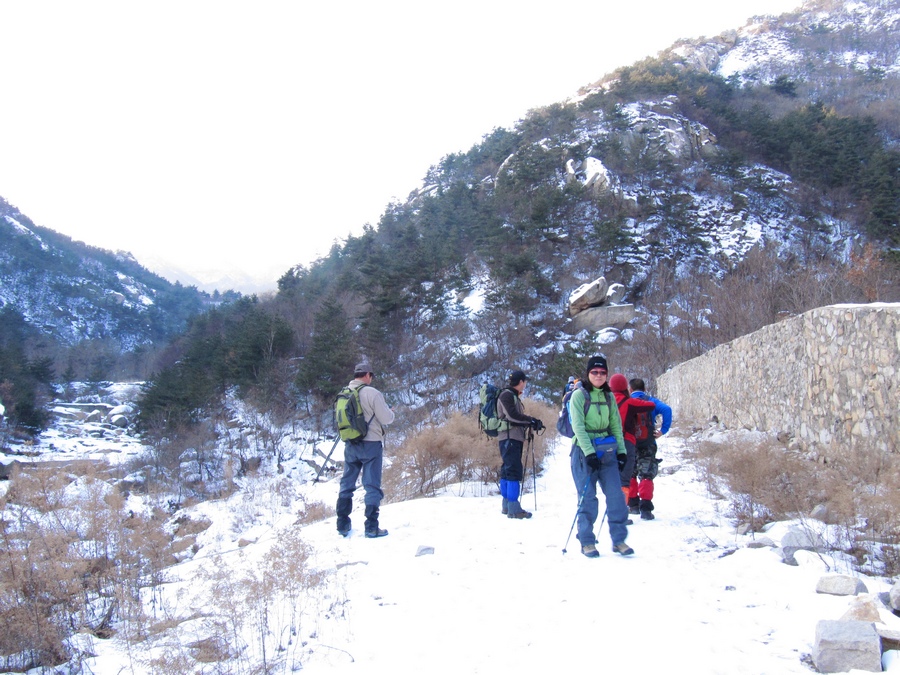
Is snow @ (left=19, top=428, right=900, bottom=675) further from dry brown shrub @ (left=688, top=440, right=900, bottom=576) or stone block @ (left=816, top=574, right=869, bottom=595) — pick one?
dry brown shrub @ (left=688, top=440, right=900, bottom=576)

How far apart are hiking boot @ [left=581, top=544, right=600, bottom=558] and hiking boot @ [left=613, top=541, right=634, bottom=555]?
0.58ft

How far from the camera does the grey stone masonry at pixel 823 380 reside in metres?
5.83

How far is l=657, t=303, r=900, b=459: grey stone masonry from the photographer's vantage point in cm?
583

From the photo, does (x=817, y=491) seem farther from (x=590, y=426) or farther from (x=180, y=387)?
(x=180, y=387)

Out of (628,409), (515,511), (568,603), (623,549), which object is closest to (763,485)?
(628,409)

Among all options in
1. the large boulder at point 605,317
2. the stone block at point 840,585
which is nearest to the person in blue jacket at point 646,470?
the stone block at point 840,585

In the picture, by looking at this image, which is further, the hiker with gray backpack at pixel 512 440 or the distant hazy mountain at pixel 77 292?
the distant hazy mountain at pixel 77 292

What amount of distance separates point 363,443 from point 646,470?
329cm

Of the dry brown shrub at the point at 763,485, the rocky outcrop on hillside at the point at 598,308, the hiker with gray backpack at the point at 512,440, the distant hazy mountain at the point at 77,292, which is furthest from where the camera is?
the distant hazy mountain at the point at 77,292

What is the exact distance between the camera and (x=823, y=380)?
24.1 feet

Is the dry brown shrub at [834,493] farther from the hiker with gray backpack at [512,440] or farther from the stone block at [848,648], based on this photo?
the hiker with gray backpack at [512,440]

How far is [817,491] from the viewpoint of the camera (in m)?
5.16

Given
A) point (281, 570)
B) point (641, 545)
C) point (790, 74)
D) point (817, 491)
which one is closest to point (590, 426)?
point (641, 545)

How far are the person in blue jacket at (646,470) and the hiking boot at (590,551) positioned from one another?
1.52 meters
